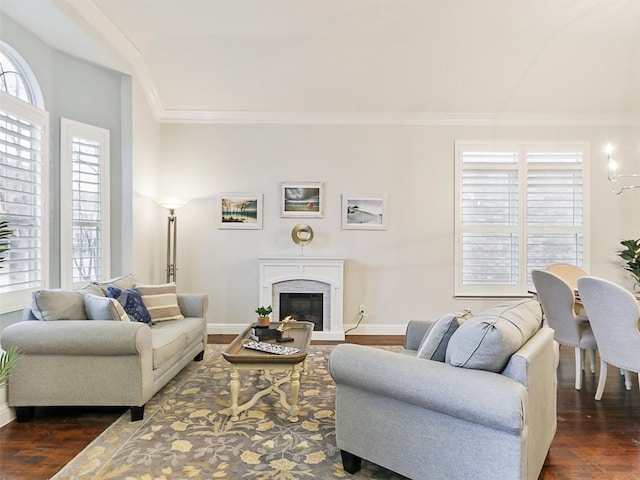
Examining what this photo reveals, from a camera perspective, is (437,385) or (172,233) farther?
(172,233)

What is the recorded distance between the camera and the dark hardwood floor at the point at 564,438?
7.35 feet

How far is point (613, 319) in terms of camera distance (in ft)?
9.86

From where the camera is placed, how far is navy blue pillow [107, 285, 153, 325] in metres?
3.44

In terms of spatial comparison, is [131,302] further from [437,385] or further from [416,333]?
[437,385]

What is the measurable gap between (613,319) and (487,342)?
188 centimetres

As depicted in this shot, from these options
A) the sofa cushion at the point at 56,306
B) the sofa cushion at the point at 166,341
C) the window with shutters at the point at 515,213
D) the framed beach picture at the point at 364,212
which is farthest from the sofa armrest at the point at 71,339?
the window with shutters at the point at 515,213

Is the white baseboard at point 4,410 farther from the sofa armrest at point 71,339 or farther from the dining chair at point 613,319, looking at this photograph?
the dining chair at point 613,319

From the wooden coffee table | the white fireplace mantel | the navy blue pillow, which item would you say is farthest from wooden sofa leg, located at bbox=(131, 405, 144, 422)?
the white fireplace mantel

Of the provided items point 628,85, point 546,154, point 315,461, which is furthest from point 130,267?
point 628,85

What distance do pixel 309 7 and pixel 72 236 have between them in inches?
133

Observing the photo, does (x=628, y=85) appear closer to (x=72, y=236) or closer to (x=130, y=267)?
(x=130, y=267)

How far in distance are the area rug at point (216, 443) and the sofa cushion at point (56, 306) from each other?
83 centimetres

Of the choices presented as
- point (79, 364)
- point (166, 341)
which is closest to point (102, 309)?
point (79, 364)

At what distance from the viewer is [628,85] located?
5035 mm
